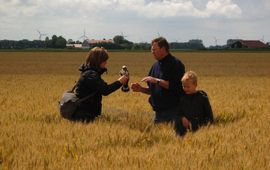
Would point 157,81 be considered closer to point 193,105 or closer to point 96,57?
point 193,105

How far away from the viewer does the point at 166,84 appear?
8.00 metres

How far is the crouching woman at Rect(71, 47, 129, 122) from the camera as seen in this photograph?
7.96 m

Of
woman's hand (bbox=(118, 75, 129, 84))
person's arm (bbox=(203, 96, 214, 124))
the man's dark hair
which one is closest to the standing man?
the man's dark hair

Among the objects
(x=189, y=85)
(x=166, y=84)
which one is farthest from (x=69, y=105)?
(x=189, y=85)

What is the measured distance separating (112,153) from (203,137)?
159 cm

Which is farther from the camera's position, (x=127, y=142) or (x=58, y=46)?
(x=58, y=46)

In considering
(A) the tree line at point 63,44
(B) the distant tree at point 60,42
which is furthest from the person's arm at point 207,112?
(B) the distant tree at point 60,42

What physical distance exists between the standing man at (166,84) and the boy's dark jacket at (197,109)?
0.70 m

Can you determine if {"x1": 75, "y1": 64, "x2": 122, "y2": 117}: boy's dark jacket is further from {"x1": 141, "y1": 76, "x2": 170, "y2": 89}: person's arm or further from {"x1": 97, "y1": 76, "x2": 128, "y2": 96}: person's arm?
{"x1": 141, "y1": 76, "x2": 170, "y2": 89}: person's arm

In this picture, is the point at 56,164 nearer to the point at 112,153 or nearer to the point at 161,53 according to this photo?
the point at 112,153

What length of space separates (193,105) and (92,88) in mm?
1854

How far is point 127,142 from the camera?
19.3ft

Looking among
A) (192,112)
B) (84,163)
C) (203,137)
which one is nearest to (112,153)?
(84,163)

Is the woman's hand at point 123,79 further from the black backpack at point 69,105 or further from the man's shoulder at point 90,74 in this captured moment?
the black backpack at point 69,105
